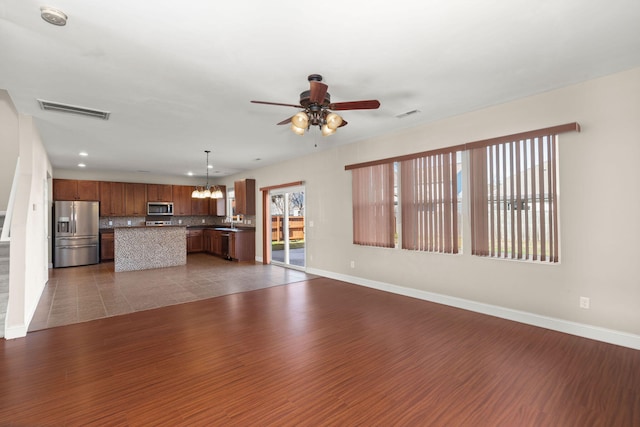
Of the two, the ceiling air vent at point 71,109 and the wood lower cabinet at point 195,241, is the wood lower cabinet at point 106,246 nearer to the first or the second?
the wood lower cabinet at point 195,241

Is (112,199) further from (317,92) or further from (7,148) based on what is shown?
(317,92)

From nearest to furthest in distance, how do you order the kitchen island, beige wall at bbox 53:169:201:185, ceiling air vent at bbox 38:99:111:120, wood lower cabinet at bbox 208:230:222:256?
ceiling air vent at bbox 38:99:111:120 < the kitchen island < beige wall at bbox 53:169:201:185 < wood lower cabinet at bbox 208:230:222:256

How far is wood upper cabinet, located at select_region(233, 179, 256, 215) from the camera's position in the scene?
8609mm

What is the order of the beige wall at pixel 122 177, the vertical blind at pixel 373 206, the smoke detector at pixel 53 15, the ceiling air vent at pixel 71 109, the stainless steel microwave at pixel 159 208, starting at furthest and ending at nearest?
the stainless steel microwave at pixel 159 208
the beige wall at pixel 122 177
the vertical blind at pixel 373 206
the ceiling air vent at pixel 71 109
the smoke detector at pixel 53 15

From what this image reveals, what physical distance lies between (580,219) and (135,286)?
22.0ft

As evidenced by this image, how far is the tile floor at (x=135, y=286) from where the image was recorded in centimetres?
409

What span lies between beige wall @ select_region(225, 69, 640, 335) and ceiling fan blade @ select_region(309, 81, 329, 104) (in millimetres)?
2419

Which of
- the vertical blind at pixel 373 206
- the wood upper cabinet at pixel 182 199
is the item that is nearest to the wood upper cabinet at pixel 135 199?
the wood upper cabinet at pixel 182 199

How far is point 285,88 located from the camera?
3227 mm

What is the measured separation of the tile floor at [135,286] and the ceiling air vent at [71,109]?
2.64 metres

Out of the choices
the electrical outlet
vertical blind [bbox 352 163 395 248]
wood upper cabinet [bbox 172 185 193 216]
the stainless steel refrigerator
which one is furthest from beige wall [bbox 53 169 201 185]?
the electrical outlet

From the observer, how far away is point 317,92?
2574mm

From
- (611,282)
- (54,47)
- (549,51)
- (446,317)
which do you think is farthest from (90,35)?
(611,282)

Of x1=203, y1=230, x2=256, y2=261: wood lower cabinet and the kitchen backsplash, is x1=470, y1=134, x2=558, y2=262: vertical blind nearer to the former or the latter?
x1=203, y1=230, x2=256, y2=261: wood lower cabinet
